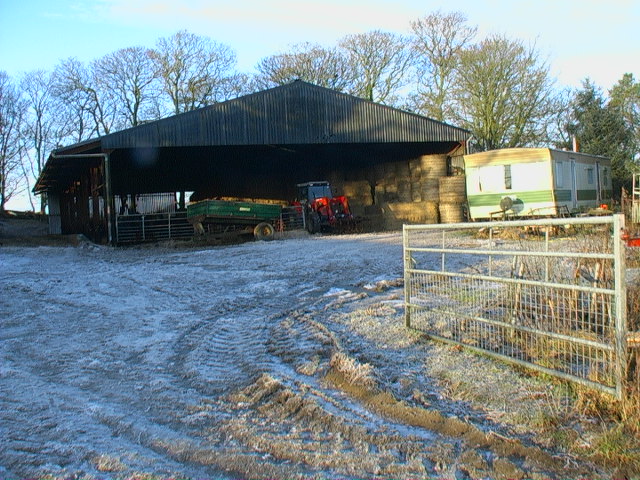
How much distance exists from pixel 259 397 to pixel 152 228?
23.0m

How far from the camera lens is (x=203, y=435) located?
4.03 metres

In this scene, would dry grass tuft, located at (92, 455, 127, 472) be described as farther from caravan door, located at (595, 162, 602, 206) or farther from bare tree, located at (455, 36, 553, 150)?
bare tree, located at (455, 36, 553, 150)

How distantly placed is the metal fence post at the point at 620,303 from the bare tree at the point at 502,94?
31526 millimetres

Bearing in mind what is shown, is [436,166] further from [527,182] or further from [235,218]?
[235,218]

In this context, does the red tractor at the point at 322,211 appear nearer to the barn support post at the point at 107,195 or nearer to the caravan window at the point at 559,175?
the barn support post at the point at 107,195

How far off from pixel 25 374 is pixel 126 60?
47.8 metres

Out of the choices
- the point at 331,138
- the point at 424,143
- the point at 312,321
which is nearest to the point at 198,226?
the point at 331,138

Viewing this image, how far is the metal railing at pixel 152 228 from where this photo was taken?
2623cm

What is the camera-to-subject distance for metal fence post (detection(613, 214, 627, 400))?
13.1ft

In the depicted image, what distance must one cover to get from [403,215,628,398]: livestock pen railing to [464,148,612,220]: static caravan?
13379mm

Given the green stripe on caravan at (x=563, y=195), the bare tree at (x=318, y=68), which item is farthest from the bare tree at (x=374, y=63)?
the green stripe on caravan at (x=563, y=195)

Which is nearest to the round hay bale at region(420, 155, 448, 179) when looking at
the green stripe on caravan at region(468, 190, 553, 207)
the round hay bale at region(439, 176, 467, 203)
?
the round hay bale at region(439, 176, 467, 203)

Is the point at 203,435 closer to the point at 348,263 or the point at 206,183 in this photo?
the point at 348,263

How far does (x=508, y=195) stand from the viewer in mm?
20156
